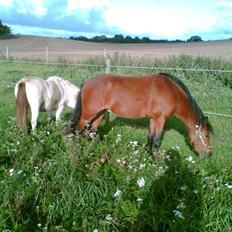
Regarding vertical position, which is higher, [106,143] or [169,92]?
[169,92]

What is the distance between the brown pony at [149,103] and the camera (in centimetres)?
672

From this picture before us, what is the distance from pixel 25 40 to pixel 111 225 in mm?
55456

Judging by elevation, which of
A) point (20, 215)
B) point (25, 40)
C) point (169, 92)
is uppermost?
point (169, 92)

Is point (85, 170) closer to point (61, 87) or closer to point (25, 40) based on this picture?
point (61, 87)

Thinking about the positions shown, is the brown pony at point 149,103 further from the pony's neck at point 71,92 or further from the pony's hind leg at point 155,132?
the pony's neck at point 71,92

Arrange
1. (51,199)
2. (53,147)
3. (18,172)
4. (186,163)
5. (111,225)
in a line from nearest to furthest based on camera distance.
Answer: (111,225), (51,199), (18,172), (186,163), (53,147)

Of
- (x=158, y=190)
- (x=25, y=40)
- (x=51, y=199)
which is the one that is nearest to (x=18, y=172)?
(x=51, y=199)

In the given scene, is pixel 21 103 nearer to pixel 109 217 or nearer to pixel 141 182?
pixel 141 182

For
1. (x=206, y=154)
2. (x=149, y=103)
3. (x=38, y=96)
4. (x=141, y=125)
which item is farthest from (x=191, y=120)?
(x=38, y=96)

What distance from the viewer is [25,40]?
56938 millimetres

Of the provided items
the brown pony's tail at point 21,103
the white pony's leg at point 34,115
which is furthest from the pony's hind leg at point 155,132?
the brown pony's tail at point 21,103

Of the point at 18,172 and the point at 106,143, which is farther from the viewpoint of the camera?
the point at 106,143

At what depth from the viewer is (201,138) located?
6.60 m

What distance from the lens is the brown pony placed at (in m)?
6.72
